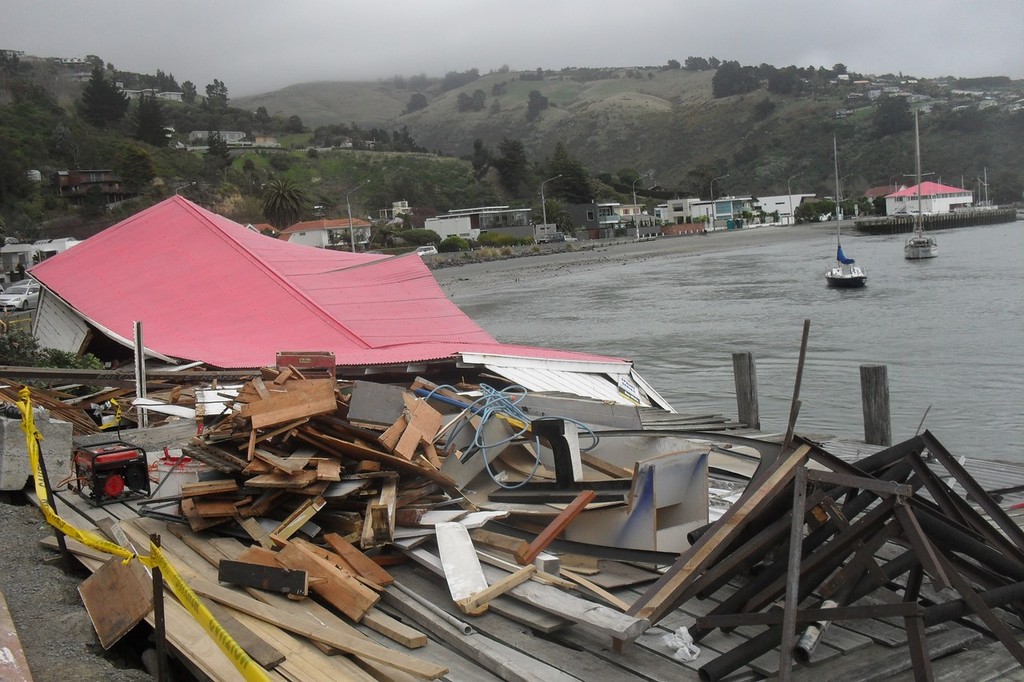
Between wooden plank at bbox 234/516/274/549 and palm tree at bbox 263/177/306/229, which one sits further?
palm tree at bbox 263/177/306/229

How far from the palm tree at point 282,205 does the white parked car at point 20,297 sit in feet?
166

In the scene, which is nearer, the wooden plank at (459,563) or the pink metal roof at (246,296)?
the wooden plank at (459,563)

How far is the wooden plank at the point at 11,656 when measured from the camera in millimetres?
4559

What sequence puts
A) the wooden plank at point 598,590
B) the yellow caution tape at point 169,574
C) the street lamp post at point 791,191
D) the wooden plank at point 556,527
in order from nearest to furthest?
the yellow caution tape at point 169,574
the wooden plank at point 598,590
the wooden plank at point 556,527
the street lamp post at point 791,191

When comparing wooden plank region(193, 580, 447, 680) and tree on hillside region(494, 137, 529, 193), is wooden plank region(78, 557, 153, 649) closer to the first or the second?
wooden plank region(193, 580, 447, 680)

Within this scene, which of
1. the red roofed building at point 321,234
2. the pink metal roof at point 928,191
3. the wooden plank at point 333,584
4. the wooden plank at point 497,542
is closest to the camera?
the wooden plank at point 333,584

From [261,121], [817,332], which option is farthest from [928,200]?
[261,121]

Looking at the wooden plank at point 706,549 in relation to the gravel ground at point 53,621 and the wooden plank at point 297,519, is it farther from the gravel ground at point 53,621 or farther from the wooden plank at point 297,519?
the gravel ground at point 53,621

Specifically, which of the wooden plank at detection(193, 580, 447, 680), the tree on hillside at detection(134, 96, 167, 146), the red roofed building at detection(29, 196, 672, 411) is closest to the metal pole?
the wooden plank at detection(193, 580, 447, 680)

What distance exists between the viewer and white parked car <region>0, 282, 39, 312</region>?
33.5m

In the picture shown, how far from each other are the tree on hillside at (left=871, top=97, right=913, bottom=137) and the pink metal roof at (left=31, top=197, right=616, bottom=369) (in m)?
152

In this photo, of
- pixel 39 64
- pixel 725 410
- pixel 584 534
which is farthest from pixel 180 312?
pixel 39 64

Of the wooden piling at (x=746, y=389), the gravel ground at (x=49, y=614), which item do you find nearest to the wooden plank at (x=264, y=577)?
the gravel ground at (x=49, y=614)

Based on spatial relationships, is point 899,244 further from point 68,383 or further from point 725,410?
point 68,383
